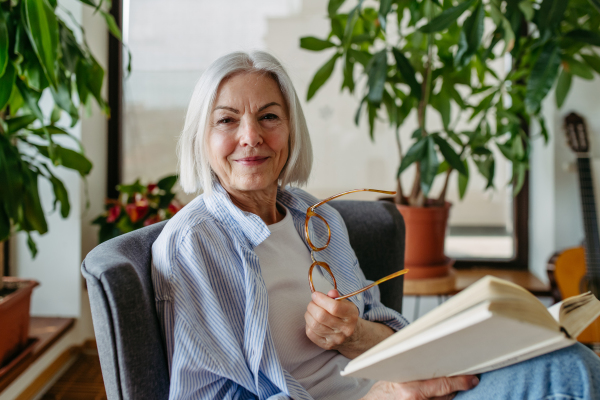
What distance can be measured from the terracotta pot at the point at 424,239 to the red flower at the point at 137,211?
998 millimetres

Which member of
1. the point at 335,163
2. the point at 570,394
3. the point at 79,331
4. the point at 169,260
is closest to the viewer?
the point at 570,394

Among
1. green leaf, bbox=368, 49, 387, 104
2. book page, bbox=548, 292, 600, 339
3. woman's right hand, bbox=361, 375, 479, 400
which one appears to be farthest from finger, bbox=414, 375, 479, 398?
green leaf, bbox=368, 49, 387, 104

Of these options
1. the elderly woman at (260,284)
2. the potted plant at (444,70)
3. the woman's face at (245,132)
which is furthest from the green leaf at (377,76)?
the woman's face at (245,132)

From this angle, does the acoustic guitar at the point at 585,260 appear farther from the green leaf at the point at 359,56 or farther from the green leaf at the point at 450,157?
the green leaf at the point at 359,56

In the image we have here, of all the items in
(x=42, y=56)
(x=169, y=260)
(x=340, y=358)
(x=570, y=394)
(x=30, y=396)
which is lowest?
(x=30, y=396)

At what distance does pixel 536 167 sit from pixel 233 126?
1735mm

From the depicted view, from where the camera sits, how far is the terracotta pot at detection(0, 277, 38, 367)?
1528 mm

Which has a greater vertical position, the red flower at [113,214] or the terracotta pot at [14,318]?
the red flower at [113,214]

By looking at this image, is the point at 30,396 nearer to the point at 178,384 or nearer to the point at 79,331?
the point at 79,331

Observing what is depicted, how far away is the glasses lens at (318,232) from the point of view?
1.21 metres

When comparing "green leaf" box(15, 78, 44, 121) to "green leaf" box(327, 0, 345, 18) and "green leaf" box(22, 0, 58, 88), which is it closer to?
"green leaf" box(22, 0, 58, 88)

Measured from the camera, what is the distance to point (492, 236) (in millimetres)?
2367

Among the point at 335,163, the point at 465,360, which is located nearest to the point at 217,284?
the point at 465,360

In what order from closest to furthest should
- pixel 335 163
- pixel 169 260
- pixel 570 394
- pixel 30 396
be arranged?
pixel 570 394 → pixel 169 260 → pixel 30 396 → pixel 335 163
